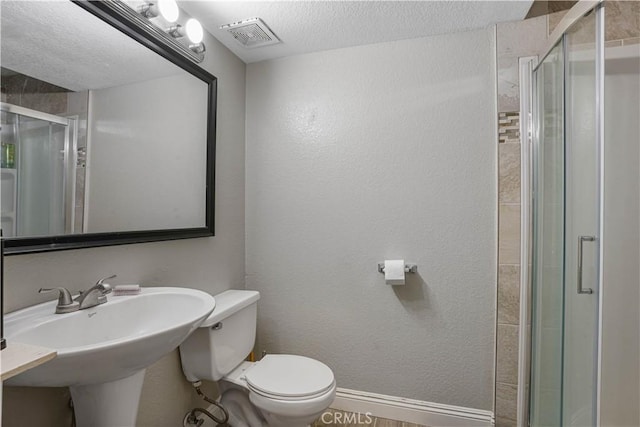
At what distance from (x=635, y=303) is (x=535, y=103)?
1085mm

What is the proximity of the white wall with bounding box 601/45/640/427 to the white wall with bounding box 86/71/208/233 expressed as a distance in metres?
1.98

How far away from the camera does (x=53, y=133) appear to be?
1036 mm

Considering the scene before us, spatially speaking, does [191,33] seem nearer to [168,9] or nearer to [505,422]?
[168,9]

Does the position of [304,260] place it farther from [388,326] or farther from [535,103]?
[535,103]

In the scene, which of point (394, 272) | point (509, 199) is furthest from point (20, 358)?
point (509, 199)

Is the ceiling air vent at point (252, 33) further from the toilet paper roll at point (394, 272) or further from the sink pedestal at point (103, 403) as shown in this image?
the sink pedestal at point (103, 403)

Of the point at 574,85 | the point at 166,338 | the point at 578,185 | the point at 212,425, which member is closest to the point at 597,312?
the point at 578,185

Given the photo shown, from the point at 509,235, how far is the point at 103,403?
1826mm

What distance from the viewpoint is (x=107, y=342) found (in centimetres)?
76

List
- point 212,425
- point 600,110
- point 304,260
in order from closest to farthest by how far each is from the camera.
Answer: point 600,110
point 212,425
point 304,260

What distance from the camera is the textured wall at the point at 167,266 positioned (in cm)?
95

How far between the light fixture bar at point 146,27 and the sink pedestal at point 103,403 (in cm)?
124

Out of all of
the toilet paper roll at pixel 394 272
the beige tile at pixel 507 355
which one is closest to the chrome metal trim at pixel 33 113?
the toilet paper roll at pixel 394 272

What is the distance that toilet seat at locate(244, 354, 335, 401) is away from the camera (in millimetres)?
1372
